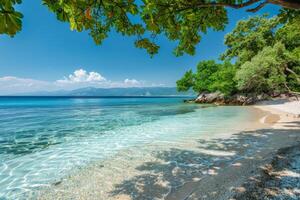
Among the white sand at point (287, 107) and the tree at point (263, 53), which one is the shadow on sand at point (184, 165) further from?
the tree at point (263, 53)

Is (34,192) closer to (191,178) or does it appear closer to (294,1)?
(191,178)

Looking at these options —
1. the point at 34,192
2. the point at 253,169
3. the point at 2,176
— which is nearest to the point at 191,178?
the point at 253,169

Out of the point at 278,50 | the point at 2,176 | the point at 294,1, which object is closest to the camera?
the point at 294,1

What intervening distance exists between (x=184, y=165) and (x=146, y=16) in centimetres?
388

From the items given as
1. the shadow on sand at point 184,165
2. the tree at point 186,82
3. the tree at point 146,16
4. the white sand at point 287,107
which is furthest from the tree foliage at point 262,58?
the tree at point 146,16

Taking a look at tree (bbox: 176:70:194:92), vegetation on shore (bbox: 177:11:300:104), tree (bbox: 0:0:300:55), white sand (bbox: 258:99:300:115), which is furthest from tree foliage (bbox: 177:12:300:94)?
tree (bbox: 0:0:300:55)

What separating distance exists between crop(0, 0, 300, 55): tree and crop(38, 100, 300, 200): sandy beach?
3128 millimetres

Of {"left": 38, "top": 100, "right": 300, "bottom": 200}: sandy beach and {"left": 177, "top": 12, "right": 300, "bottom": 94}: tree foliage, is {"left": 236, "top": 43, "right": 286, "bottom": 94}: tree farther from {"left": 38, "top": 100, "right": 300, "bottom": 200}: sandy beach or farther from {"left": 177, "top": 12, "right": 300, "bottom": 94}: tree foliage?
{"left": 38, "top": 100, "right": 300, "bottom": 200}: sandy beach

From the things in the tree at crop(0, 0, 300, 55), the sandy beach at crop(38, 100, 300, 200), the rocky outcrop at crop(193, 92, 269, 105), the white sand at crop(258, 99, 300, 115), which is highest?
the tree at crop(0, 0, 300, 55)

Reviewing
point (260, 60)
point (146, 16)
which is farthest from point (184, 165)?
point (260, 60)

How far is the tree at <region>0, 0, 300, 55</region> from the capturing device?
1.80 m

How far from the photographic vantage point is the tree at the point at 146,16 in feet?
5.91

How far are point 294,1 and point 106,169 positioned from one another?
17.6 ft

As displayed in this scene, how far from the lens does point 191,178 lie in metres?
3.92
